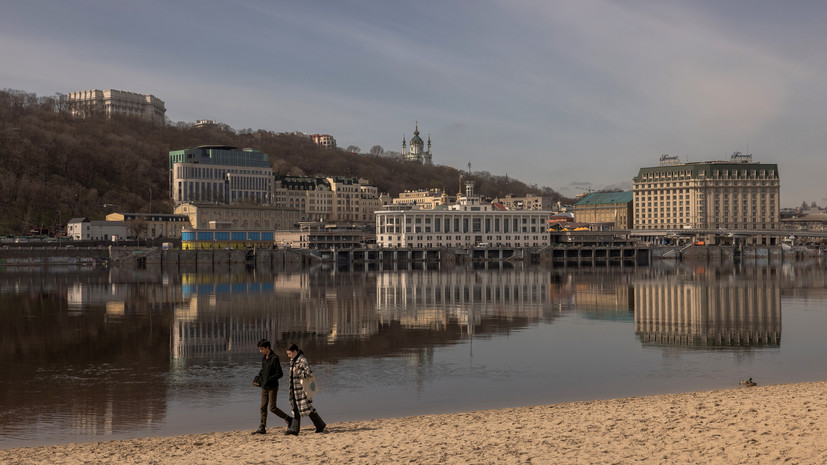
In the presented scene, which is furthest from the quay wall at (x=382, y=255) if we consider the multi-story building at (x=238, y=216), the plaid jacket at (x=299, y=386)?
the plaid jacket at (x=299, y=386)

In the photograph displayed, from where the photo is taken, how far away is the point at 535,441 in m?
16.6

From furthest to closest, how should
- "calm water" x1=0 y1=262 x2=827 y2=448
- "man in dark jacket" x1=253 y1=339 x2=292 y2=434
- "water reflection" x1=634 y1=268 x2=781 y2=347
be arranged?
"water reflection" x1=634 y1=268 x2=781 y2=347
"calm water" x1=0 y1=262 x2=827 y2=448
"man in dark jacket" x1=253 y1=339 x2=292 y2=434

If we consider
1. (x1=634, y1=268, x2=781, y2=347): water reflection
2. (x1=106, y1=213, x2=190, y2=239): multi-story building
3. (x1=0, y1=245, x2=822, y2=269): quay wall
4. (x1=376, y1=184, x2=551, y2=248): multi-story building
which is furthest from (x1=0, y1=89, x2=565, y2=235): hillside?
(x1=634, y1=268, x2=781, y2=347): water reflection

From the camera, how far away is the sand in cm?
1532

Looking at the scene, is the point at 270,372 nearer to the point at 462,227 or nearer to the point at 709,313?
the point at 709,313

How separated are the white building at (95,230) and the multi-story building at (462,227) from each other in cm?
4440

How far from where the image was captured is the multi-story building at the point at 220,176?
174m

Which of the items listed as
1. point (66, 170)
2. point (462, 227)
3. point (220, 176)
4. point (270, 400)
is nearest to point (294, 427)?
point (270, 400)

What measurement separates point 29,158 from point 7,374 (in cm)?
14844

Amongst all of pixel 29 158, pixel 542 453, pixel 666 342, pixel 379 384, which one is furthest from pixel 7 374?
pixel 29 158

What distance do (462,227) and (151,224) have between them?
54.7 m

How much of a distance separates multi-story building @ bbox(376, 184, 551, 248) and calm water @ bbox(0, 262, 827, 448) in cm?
9063

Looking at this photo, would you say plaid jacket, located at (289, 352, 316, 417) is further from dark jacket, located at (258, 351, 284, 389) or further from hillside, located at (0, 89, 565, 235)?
hillside, located at (0, 89, 565, 235)

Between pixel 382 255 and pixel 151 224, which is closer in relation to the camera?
pixel 382 255
